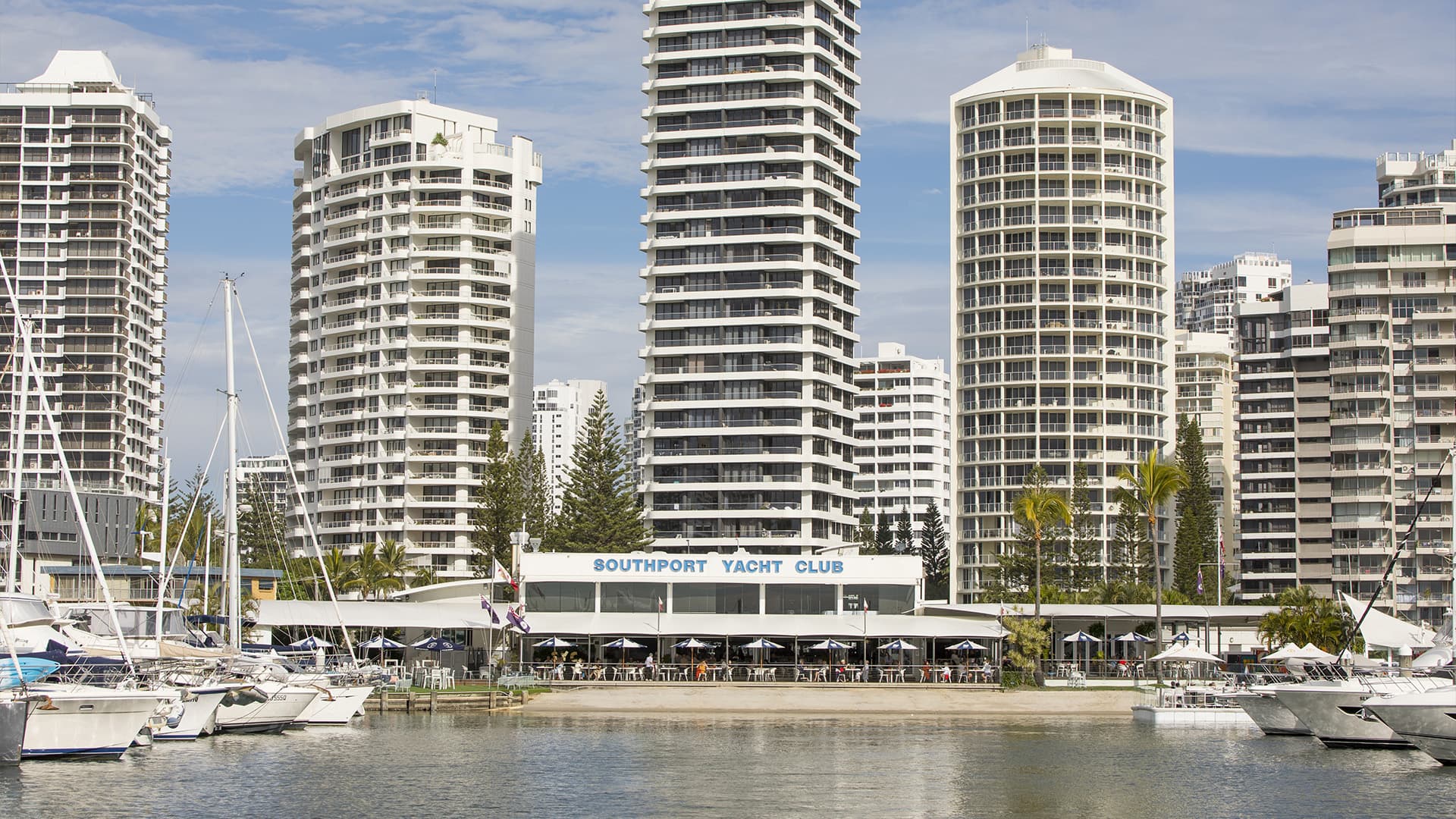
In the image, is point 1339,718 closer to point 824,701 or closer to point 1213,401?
point 824,701

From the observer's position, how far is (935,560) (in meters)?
153

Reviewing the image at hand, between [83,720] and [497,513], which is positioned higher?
[497,513]

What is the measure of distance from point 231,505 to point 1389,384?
93591mm

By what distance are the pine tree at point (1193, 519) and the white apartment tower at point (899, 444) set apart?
48798 mm

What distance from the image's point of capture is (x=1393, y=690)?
58219 mm

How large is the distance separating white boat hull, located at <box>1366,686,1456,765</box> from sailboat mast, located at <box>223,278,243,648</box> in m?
41.3

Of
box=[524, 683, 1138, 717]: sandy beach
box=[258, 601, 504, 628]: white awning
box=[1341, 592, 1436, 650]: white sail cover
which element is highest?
box=[258, 601, 504, 628]: white awning

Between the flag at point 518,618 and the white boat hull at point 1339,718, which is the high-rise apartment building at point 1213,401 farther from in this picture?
the white boat hull at point 1339,718

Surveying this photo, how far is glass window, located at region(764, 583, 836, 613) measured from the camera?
9662 cm

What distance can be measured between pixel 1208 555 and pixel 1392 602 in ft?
59.9

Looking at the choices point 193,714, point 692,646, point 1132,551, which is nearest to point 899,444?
point 1132,551

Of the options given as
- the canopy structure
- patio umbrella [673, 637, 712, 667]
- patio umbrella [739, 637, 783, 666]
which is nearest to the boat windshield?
patio umbrella [673, 637, 712, 667]

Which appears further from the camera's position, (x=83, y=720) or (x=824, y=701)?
(x=824, y=701)

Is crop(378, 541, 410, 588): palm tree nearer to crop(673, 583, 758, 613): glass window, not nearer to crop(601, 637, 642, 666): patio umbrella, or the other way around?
crop(673, 583, 758, 613): glass window
